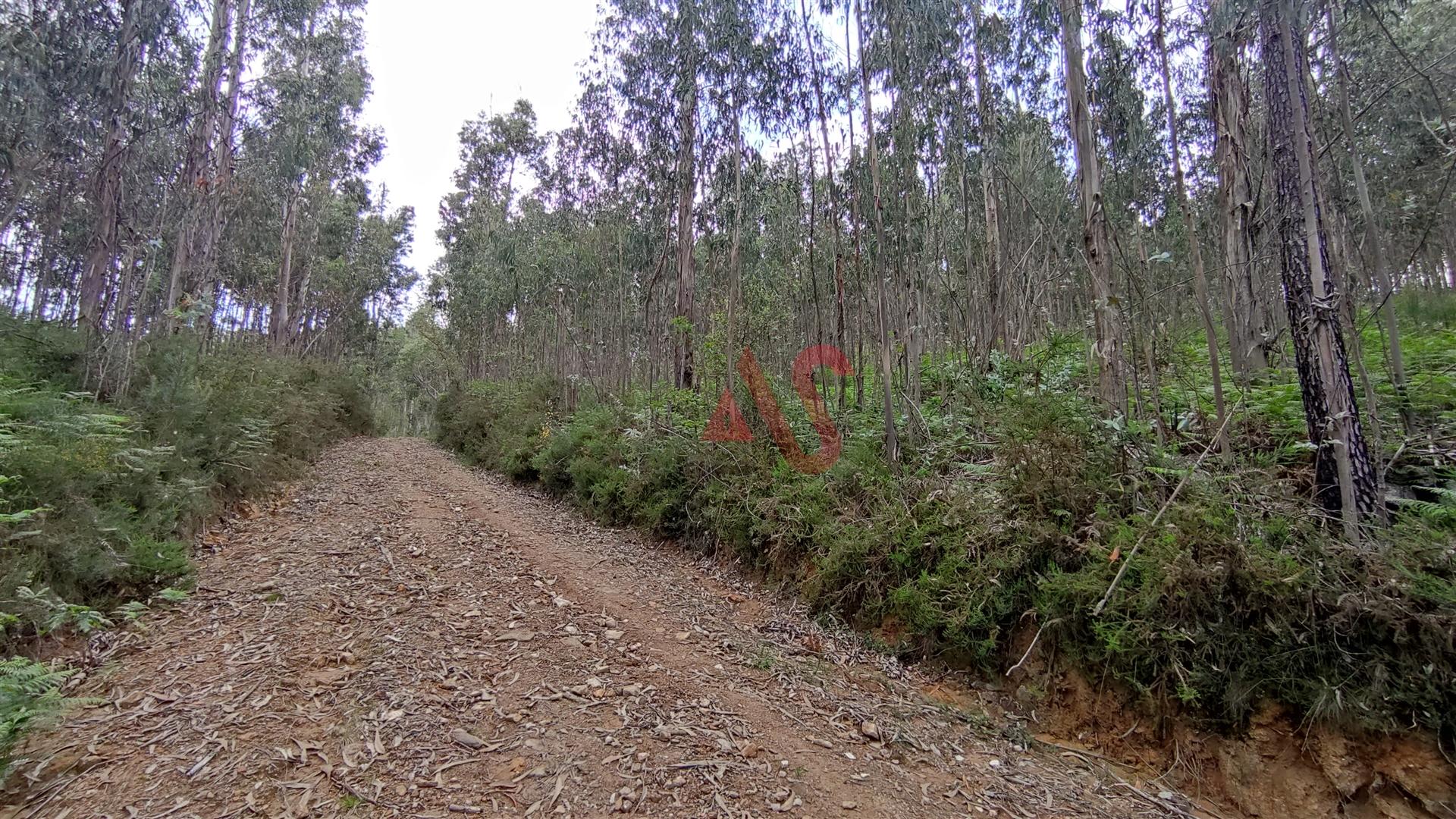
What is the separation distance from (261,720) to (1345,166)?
14.4 metres

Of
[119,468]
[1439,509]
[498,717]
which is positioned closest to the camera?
[498,717]

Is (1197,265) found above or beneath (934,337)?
beneath

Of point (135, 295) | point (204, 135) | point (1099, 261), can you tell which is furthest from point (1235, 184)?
point (204, 135)

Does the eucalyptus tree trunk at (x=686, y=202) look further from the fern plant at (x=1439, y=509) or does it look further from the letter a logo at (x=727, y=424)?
the fern plant at (x=1439, y=509)

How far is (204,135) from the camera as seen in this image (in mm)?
8797

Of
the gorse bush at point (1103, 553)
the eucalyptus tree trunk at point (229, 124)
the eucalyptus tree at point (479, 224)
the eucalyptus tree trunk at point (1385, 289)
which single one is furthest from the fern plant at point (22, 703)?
the eucalyptus tree at point (479, 224)

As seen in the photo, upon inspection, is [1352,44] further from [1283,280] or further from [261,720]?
[261,720]

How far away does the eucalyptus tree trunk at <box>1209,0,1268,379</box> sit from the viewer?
4.23m

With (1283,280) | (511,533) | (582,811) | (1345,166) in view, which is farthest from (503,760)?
(1345,166)

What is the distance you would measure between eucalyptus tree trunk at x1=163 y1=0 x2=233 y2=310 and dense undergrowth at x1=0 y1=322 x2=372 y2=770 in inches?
106

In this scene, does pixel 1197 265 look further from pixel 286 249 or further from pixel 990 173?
pixel 286 249

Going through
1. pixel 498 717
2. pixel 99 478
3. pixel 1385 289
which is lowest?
pixel 498 717

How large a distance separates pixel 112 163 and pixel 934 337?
12901mm

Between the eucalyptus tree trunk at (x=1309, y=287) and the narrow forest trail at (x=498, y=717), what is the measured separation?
2.01 meters
